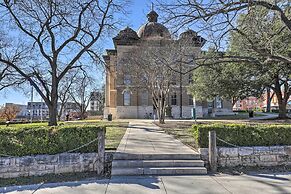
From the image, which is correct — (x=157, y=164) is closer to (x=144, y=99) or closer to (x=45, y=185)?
(x=45, y=185)

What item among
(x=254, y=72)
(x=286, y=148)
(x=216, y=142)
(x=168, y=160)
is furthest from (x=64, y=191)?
(x=254, y=72)

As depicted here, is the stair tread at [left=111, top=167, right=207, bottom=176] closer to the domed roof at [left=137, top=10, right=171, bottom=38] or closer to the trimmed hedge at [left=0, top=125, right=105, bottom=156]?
the trimmed hedge at [left=0, top=125, right=105, bottom=156]

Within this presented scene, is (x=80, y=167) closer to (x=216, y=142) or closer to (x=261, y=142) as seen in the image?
(x=216, y=142)

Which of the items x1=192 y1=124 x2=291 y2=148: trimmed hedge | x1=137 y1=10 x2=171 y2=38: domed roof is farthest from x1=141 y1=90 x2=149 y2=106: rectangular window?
x1=192 y1=124 x2=291 y2=148: trimmed hedge

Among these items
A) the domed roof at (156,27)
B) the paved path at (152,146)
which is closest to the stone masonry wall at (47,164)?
the paved path at (152,146)

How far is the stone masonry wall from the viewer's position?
6871mm

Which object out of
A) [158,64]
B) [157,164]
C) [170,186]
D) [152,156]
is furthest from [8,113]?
[170,186]

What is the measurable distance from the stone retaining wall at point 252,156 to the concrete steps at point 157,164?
0.55 m

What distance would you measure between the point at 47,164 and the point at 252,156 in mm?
5984

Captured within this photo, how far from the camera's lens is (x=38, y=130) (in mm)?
7281

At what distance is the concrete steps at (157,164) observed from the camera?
263 inches

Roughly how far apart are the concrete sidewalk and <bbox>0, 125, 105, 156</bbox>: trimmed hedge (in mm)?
1327

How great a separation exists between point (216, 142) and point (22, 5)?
15291mm

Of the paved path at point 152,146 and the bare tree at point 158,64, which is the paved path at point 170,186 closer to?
the paved path at point 152,146
